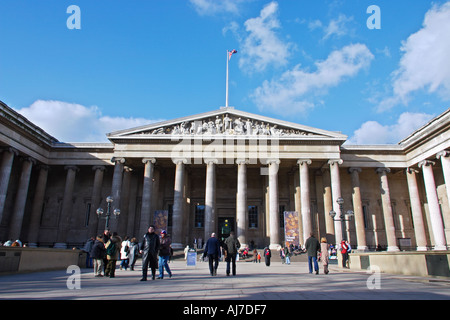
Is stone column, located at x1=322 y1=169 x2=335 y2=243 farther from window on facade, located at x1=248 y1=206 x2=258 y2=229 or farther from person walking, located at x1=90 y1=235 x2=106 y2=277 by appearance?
person walking, located at x1=90 y1=235 x2=106 y2=277

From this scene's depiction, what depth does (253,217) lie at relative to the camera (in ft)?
128

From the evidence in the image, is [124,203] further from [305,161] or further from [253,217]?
[305,161]

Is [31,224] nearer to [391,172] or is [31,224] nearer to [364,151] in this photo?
[364,151]

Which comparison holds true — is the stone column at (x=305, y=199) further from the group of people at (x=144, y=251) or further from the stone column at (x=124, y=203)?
the group of people at (x=144, y=251)

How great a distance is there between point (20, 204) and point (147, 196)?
1210cm

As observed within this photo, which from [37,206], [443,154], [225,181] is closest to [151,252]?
[225,181]

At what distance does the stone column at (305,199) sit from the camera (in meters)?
31.2

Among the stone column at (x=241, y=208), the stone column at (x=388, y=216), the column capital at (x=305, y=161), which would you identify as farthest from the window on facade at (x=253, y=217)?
the stone column at (x=388, y=216)

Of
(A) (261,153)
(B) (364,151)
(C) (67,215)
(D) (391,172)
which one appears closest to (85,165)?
(C) (67,215)

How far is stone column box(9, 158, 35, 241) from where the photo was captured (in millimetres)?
31359

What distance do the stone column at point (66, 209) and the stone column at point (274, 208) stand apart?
20.4 meters

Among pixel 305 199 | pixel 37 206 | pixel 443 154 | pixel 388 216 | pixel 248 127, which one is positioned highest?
pixel 248 127

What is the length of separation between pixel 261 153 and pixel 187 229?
38.7 feet

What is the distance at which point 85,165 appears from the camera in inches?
1451
